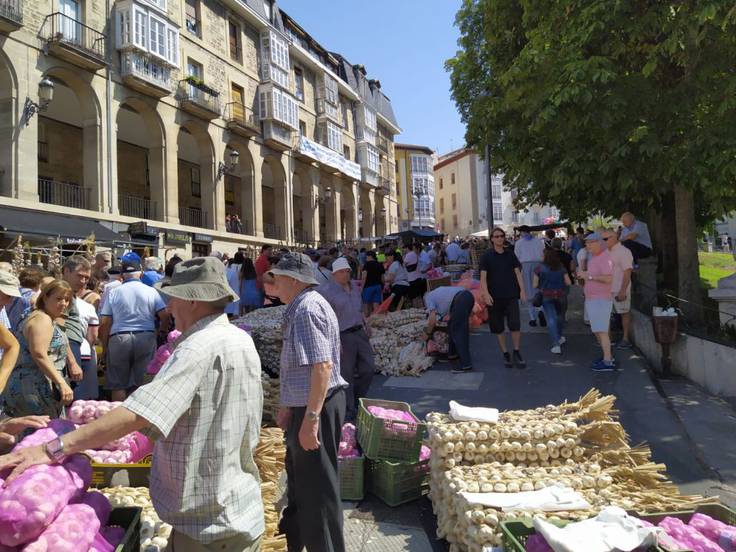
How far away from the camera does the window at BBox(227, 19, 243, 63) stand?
84.2ft

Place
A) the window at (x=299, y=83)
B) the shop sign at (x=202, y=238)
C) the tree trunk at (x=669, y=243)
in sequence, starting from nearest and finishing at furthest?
1. the tree trunk at (x=669, y=243)
2. the shop sign at (x=202, y=238)
3. the window at (x=299, y=83)

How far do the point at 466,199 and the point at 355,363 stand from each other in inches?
2383

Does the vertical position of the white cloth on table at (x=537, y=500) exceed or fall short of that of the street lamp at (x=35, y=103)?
it falls short

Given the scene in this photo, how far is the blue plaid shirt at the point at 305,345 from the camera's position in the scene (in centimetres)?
293

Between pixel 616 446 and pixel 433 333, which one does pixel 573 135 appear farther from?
pixel 616 446

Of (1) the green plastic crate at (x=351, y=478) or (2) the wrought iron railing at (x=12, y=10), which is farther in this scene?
(2) the wrought iron railing at (x=12, y=10)

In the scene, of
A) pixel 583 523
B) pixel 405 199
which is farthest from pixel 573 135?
pixel 405 199

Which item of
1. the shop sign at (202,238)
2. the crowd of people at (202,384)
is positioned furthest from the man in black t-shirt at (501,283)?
the shop sign at (202,238)

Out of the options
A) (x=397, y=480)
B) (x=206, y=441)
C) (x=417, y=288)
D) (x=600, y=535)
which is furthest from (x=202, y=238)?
(x=600, y=535)

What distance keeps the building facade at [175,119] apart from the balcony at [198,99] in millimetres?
69

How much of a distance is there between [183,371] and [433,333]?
6.44 metres

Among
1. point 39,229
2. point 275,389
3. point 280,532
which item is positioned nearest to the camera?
point 280,532

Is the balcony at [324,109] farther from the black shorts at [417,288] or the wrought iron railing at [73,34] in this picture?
the black shorts at [417,288]

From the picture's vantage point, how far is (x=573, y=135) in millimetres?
7820
